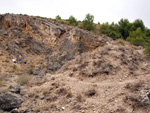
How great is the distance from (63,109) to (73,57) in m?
7.45

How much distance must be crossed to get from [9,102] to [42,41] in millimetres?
9549

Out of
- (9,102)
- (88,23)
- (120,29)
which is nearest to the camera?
(9,102)

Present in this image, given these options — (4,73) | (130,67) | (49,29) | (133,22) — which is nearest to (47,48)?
(49,29)

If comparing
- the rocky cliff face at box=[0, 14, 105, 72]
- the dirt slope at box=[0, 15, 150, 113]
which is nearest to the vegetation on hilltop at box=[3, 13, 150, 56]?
the rocky cliff face at box=[0, 14, 105, 72]

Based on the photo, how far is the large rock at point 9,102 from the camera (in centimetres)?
762

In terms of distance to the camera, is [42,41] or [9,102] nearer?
[9,102]

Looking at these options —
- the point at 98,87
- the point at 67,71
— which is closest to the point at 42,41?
the point at 67,71

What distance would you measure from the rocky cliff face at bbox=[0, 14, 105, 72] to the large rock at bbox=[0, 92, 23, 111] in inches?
240

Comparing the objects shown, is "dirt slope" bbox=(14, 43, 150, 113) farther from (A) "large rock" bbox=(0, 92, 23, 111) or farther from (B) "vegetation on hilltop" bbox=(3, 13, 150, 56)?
(B) "vegetation on hilltop" bbox=(3, 13, 150, 56)

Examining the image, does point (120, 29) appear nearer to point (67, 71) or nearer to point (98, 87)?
point (67, 71)

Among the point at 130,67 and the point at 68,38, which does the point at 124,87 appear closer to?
the point at 130,67

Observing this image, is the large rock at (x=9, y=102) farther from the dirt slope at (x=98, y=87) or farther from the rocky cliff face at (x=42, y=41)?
the rocky cliff face at (x=42, y=41)

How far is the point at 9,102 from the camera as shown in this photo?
304 inches

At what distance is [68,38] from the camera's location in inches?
613
